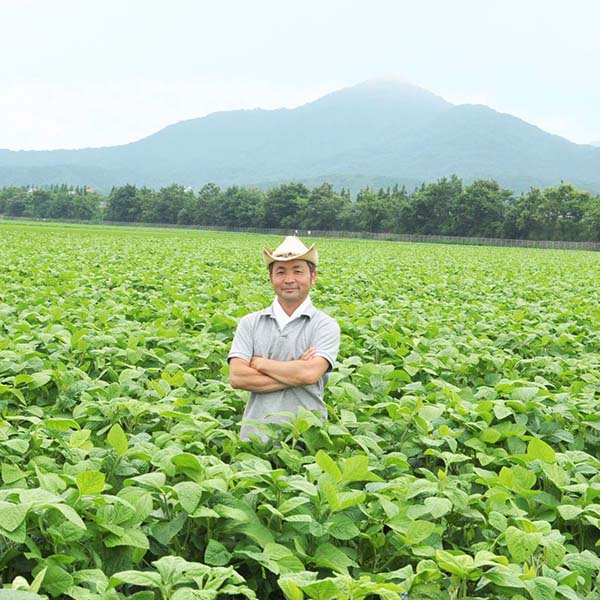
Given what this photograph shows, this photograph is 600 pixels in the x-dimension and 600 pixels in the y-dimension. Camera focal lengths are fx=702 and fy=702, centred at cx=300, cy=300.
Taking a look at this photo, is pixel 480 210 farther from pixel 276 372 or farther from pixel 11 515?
pixel 11 515

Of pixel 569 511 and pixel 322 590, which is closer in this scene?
pixel 322 590

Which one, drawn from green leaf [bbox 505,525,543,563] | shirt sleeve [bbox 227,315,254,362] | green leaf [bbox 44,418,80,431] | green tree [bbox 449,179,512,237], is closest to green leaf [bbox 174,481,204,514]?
green leaf [bbox 44,418,80,431]

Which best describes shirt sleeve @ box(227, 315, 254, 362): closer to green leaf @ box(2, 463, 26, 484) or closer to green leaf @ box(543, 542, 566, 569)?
green leaf @ box(2, 463, 26, 484)

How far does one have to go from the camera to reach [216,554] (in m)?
2.82

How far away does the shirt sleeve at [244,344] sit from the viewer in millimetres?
4457

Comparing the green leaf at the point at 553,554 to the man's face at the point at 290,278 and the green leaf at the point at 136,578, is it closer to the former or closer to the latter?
the green leaf at the point at 136,578

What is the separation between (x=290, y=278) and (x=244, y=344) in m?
0.52

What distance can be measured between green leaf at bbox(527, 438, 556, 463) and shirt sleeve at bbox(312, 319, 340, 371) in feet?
4.19

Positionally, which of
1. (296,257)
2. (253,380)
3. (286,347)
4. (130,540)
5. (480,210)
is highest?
(480,210)

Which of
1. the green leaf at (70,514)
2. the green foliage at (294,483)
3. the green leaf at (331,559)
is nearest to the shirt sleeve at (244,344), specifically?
the green foliage at (294,483)

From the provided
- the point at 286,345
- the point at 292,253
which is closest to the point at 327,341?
the point at 286,345

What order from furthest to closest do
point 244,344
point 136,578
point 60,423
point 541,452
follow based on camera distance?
point 244,344
point 541,452
point 60,423
point 136,578

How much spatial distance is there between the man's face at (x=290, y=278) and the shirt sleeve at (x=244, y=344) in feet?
1.04

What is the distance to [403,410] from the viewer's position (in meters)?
4.59
